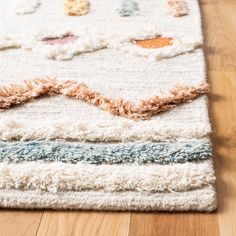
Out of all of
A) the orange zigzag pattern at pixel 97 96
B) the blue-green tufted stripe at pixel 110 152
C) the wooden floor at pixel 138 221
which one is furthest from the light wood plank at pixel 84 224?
the orange zigzag pattern at pixel 97 96

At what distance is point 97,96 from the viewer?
95 centimetres

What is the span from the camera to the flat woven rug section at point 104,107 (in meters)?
0.74

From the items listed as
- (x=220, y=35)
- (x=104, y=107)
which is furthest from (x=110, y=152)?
(x=220, y=35)

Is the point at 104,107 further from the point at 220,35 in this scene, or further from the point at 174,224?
the point at 220,35

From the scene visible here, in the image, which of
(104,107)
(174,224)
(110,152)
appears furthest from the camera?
(104,107)

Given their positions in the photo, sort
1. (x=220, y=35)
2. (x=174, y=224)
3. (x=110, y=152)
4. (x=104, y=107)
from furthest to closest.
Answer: (x=220, y=35) < (x=104, y=107) < (x=110, y=152) < (x=174, y=224)

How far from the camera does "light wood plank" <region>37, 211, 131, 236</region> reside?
0.69m

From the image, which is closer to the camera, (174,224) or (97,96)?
(174,224)

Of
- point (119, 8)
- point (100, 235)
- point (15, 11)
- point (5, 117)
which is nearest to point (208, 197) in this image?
point (100, 235)

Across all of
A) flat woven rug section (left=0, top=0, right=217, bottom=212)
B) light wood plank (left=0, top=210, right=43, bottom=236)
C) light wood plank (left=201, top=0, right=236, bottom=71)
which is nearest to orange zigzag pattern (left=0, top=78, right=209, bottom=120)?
flat woven rug section (left=0, top=0, right=217, bottom=212)

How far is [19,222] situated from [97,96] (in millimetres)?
350

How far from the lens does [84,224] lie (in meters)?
0.70

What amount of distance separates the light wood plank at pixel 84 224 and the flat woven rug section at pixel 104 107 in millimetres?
14

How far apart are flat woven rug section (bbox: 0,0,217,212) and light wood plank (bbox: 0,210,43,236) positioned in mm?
17
